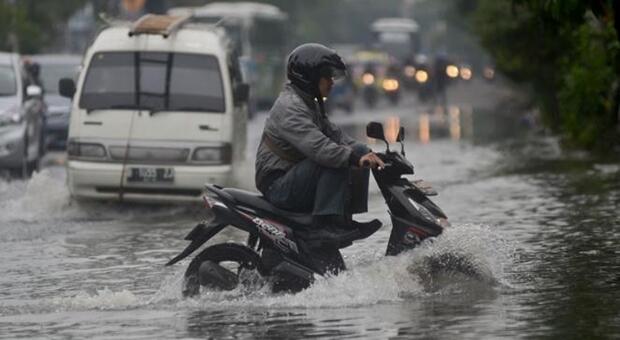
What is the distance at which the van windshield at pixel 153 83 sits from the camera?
1991 cm

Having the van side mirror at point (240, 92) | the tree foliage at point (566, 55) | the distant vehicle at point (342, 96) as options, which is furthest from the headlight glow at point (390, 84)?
A: the van side mirror at point (240, 92)

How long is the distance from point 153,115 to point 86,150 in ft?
2.69

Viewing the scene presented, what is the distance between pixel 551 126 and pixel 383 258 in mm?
23431

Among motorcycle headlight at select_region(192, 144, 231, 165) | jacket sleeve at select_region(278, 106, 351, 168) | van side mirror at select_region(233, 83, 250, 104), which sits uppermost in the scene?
jacket sleeve at select_region(278, 106, 351, 168)

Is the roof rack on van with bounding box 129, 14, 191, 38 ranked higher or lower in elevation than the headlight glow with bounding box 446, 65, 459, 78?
higher

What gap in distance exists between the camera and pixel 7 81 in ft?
81.9

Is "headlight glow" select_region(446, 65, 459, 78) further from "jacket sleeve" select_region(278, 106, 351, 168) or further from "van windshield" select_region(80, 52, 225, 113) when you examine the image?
"jacket sleeve" select_region(278, 106, 351, 168)

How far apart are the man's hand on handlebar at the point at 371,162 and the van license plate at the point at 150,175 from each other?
812cm

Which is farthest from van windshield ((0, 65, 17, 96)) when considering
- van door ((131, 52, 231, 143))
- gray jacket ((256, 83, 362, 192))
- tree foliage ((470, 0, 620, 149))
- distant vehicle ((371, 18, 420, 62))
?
distant vehicle ((371, 18, 420, 62))

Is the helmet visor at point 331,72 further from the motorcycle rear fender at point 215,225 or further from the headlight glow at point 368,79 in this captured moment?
the headlight glow at point 368,79

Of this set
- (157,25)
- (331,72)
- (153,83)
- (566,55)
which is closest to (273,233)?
(331,72)

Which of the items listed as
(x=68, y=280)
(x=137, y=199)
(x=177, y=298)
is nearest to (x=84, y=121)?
(x=137, y=199)

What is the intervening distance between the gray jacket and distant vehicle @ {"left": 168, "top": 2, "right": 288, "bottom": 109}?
40760mm

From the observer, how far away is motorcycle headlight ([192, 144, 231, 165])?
1955 cm
